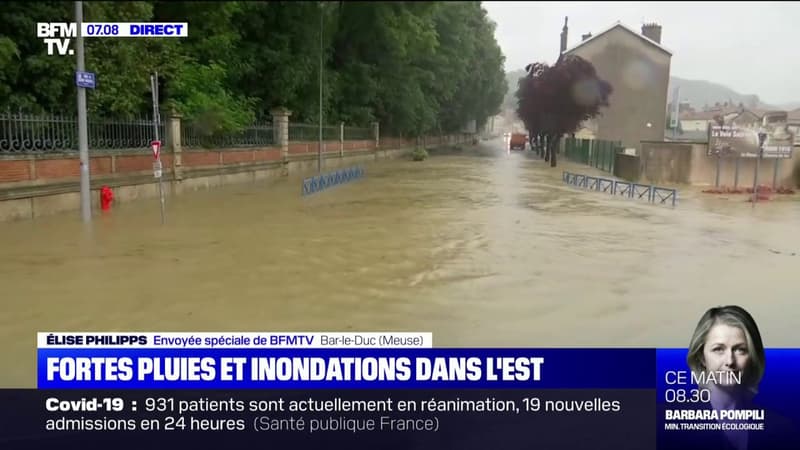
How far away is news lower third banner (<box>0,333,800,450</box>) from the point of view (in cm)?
295

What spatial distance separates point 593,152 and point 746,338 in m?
34.3

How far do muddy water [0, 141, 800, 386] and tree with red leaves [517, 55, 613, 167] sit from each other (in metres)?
Answer: 17.0

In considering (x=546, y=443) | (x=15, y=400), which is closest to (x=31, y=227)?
(x=15, y=400)

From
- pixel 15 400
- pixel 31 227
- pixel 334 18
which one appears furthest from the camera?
pixel 31 227

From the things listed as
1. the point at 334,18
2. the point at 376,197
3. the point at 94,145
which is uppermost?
the point at 334,18

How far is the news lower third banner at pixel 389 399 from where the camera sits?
116 inches

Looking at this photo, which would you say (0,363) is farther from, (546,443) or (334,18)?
(546,443)

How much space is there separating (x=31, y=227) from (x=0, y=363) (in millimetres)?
7238

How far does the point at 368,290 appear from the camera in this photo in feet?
22.0

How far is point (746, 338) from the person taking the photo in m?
2.98

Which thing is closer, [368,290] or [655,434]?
[655,434]

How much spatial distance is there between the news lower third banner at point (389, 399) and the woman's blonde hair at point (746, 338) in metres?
0.01

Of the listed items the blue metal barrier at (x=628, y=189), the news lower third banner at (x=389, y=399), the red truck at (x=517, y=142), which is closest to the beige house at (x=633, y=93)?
the blue metal barrier at (x=628, y=189)

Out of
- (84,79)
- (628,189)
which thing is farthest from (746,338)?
(628,189)
